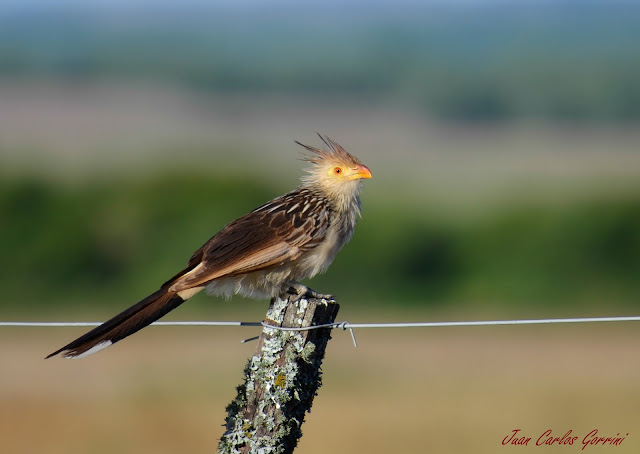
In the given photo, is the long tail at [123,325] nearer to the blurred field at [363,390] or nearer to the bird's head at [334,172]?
the bird's head at [334,172]

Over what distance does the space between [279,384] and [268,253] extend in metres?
1.19

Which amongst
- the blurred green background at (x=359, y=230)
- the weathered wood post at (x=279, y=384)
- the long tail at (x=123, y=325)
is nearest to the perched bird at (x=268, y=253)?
the long tail at (x=123, y=325)

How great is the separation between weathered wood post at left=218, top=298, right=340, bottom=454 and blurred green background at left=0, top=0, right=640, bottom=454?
543 centimetres

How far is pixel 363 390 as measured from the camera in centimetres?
1251

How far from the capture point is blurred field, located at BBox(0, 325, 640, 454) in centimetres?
1010

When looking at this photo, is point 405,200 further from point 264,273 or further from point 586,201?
point 264,273

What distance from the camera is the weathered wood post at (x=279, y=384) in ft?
13.0

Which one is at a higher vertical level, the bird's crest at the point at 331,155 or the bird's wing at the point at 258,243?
the bird's crest at the point at 331,155

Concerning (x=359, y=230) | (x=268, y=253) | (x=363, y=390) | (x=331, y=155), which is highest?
(x=359, y=230)
